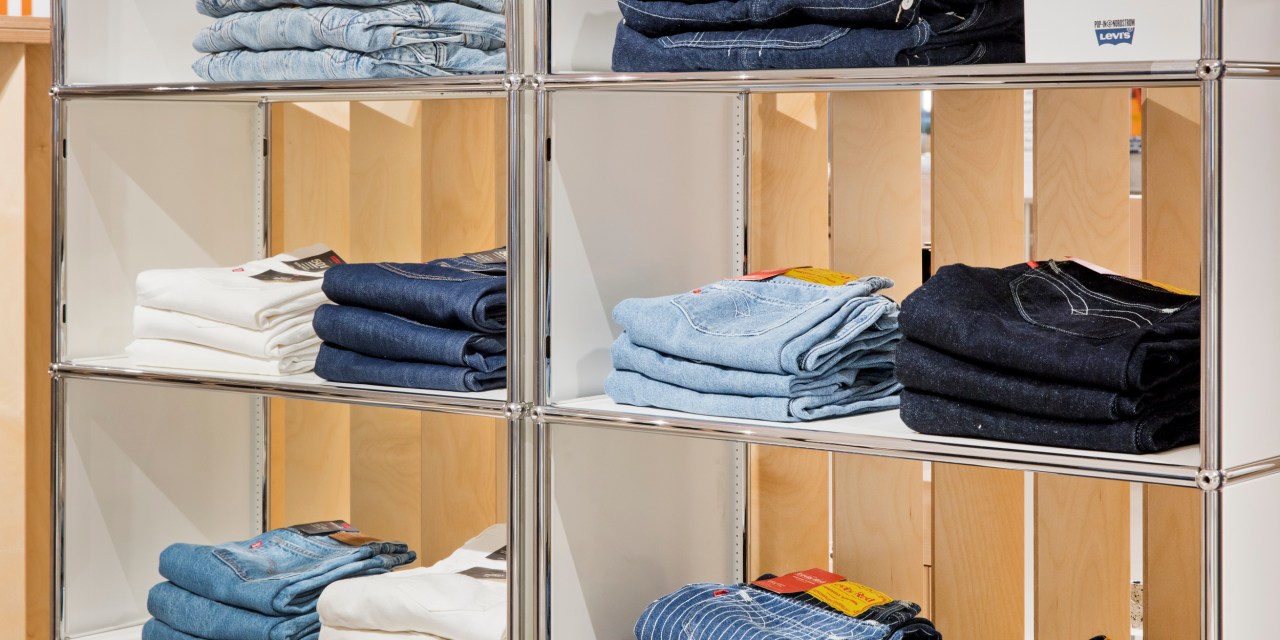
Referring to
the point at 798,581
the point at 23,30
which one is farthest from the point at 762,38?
the point at 23,30

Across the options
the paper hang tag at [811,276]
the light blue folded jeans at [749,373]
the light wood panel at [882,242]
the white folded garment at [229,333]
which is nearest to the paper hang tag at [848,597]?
the light wood panel at [882,242]

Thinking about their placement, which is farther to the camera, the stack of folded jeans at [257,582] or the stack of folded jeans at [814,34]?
the stack of folded jeans at [257,582]

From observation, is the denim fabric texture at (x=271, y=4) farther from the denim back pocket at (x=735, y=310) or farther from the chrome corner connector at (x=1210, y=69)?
the chrome corner connector at (x=1210, y=69)

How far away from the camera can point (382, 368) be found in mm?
2010

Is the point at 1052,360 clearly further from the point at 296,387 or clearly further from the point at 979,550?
the point at 296,387

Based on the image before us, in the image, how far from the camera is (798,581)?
76.4 inches

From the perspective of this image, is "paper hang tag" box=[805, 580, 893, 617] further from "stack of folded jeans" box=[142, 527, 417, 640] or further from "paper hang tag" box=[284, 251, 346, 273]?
"paper hang tag" box=[284, 251, 346, 273]

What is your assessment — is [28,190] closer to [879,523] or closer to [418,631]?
[418,631]

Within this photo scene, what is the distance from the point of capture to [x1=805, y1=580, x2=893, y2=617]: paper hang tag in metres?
1.84

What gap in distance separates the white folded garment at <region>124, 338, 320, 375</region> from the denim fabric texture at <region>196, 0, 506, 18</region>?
564 millimetres

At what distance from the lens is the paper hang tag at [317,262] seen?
2.38 meters

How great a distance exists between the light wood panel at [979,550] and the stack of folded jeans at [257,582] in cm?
93

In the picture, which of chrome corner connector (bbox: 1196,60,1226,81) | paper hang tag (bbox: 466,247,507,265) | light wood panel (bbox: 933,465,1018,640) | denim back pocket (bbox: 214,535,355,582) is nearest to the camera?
chrome corner connector (bbox: 1196,60,1226,81)

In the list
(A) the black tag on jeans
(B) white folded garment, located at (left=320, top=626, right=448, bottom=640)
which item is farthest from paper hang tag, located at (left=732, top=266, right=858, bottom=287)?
(A) the black tag on jeans
